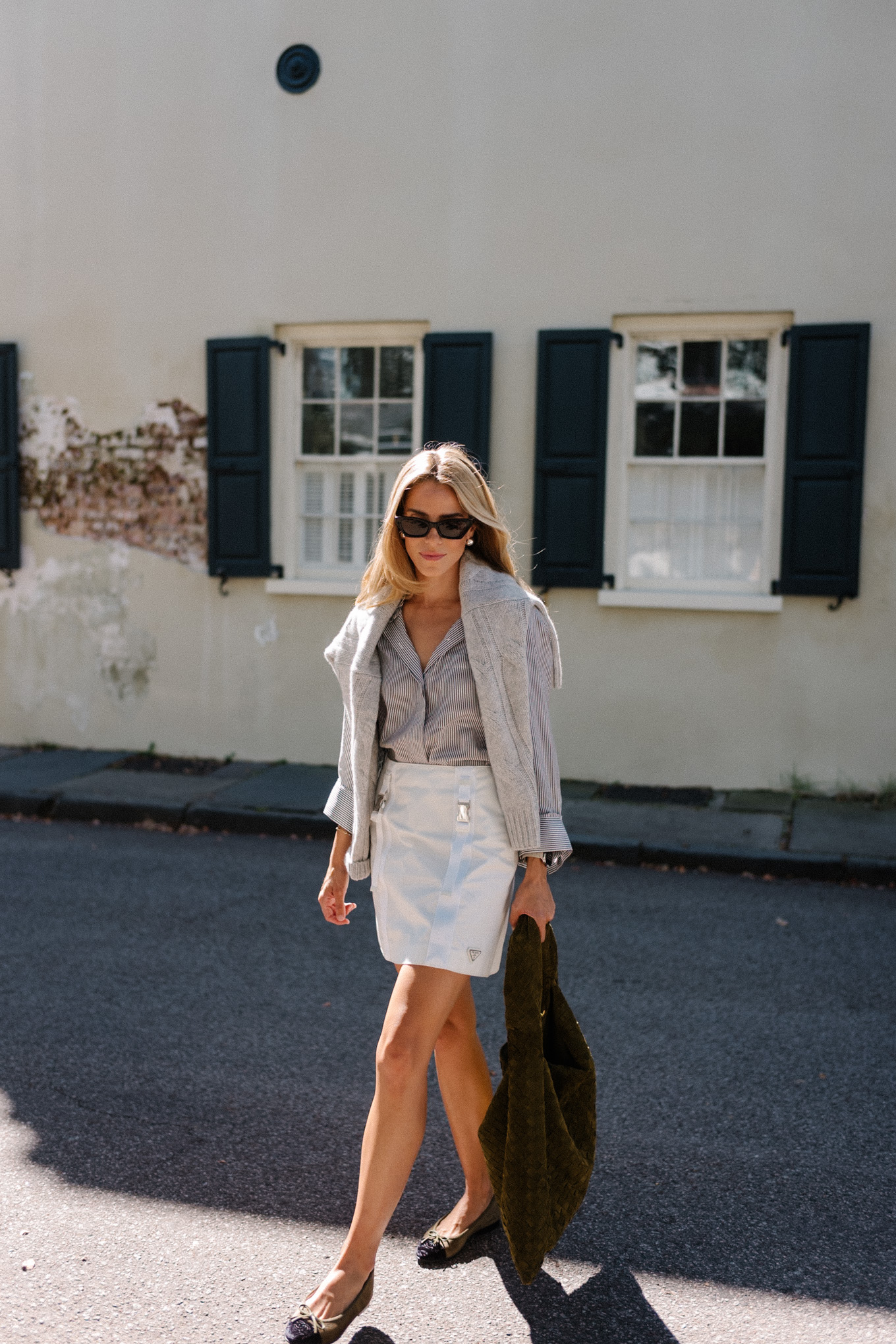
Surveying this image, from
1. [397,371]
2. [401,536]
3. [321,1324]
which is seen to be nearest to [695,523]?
[397,371]

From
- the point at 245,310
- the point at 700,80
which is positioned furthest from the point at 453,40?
the point at 245,310

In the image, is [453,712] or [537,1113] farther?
[453,712]

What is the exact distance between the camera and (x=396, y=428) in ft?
29.2

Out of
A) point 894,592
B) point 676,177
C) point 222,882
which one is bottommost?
point 222,882

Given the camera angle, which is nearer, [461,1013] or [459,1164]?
[461,1013]

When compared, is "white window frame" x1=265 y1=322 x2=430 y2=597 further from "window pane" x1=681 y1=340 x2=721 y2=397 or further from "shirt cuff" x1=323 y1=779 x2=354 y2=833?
"shirt cuff" x1=323 y1=779 x2=354 y2=833

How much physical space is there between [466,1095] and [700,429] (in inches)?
247

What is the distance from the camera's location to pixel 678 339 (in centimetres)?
833

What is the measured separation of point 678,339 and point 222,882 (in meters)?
4.77

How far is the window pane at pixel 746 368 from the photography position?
26.9 feet

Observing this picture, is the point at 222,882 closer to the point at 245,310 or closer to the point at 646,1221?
the point at 646,1221

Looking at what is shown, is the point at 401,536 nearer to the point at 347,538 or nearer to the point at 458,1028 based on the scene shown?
the point at 458,1028

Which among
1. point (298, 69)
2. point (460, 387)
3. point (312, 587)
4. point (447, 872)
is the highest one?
point (298, 69)

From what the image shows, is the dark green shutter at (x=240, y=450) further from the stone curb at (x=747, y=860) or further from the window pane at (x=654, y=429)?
the stone curb at (x=747, y=860)
